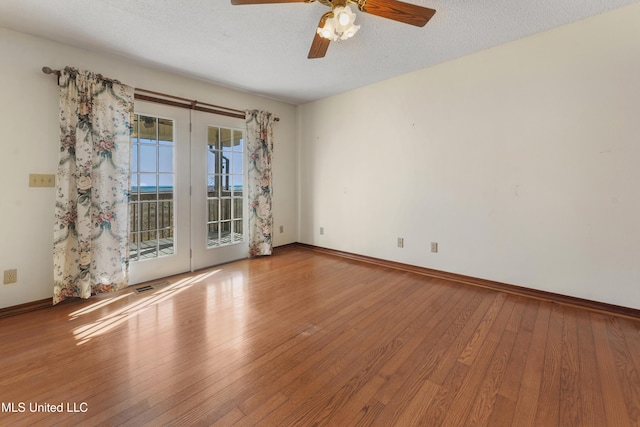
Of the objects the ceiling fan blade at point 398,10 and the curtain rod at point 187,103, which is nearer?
the ceiling fan blade at point 398,10

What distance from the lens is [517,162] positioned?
279cm

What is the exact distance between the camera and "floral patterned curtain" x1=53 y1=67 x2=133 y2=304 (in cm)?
254

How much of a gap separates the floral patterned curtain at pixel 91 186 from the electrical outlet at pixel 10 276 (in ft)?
0.94

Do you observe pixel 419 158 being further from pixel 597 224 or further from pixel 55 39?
pixel 55 39

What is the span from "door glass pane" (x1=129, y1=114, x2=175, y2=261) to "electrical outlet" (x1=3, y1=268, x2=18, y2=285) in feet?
2.86

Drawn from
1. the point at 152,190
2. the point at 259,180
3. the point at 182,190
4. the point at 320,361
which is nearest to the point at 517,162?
the point at 320,361

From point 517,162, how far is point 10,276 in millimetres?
4888

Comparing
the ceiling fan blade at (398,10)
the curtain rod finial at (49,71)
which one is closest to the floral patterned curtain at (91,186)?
the curtain rod finial at (49,71)

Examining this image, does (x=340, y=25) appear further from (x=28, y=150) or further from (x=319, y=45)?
(x=28, y=150)

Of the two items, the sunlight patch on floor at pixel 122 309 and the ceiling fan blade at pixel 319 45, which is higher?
the ceiling fan blade at pixel 319 45

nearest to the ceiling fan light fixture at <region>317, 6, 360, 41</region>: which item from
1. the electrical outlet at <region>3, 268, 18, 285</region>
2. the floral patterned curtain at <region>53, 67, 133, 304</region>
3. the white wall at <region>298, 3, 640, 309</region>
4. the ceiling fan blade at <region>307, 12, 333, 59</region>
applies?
the ceiling fan blade at <region>307, 12, 333, 59</region>

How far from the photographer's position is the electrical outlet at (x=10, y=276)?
2.40 meters

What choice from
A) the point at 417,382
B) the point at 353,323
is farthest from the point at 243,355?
the point at 417,382

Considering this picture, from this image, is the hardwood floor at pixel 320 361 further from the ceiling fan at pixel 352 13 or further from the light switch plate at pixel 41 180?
the ceiling fan at pixel 352 13
